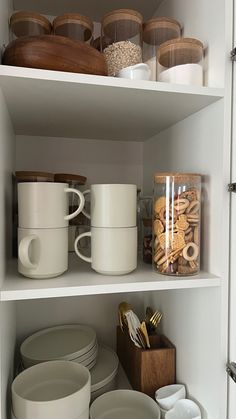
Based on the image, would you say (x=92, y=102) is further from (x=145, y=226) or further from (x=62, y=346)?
(x=62, y=346)

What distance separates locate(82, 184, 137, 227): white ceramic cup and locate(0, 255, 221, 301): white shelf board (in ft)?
0.36

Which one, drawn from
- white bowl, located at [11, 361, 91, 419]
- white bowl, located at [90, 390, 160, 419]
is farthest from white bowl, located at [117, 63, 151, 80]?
white bowl, located at [90, 390, 160, 419]

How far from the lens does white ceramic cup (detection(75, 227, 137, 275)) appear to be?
614mm

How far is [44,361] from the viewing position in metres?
0.82

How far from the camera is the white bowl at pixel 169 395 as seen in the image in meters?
0.74

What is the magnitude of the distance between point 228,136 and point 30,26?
492mm

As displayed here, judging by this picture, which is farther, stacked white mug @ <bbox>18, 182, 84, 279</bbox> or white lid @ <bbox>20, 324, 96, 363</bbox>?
white lid @ <bbox>20, 324, 96, 363</bbox>

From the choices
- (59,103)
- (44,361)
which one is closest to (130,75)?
(59,103)

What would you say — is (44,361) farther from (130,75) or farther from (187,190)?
(130,75)

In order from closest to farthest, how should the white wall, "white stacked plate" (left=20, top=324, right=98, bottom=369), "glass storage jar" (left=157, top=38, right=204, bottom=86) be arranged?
1. "glass storage jar" (left=157, top=38, right=204, bottom=86)
2. "white stacked plate" (left=20, top=324, right=98, bottom=369)
3. the white wall

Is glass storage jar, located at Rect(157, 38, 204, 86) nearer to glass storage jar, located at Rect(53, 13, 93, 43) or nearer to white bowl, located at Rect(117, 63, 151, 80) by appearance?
white bowl, located at Rect(117, 63, 151, 80)

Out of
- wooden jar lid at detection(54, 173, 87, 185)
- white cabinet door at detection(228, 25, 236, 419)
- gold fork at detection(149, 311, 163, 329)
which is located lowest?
gold fork at detection(149, 311, 163, 329)

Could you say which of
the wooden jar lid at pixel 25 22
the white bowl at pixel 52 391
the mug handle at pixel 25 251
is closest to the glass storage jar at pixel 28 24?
the wooden jar lid at pixel 25 22

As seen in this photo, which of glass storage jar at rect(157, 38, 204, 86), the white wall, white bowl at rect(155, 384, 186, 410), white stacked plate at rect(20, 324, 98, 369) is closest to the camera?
glass storage jar at rect(157, 38, 204, 86)
